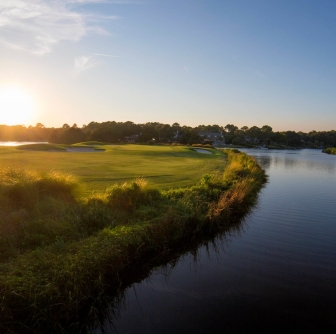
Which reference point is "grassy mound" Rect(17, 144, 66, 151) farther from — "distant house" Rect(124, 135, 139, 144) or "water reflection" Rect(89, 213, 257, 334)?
"distant house" Rect(124, 135, 139, 144)

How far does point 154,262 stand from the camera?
31.2 ft

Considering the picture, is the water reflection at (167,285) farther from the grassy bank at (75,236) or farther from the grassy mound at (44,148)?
the grassy mound at (44,148)

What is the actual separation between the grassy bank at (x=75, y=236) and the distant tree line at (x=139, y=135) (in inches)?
3109

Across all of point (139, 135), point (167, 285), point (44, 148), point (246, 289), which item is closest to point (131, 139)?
point (139, 135)

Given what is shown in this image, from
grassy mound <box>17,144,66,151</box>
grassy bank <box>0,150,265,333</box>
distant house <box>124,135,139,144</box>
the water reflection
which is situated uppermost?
distant house <box>124,135,139,144</box>

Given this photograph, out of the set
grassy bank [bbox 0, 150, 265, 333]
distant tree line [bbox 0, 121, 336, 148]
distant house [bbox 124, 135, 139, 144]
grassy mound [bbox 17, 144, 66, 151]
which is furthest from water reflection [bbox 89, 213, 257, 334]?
distant house [bbox 124, 135, 139, 144]

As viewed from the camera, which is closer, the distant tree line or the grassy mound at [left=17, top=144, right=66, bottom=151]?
the grassy mound at [left=17, top=144, right=66, bottom=151]

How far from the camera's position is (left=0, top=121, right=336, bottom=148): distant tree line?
9175cm

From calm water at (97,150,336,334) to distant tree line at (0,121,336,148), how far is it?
82663mm

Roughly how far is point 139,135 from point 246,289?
335 ft

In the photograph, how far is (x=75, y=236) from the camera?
9367 mm

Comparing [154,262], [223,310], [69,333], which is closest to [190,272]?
[154,262]

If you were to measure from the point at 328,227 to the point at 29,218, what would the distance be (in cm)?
1231

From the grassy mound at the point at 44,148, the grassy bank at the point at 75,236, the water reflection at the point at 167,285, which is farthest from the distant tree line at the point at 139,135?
the water reflection at the point at 167,285
